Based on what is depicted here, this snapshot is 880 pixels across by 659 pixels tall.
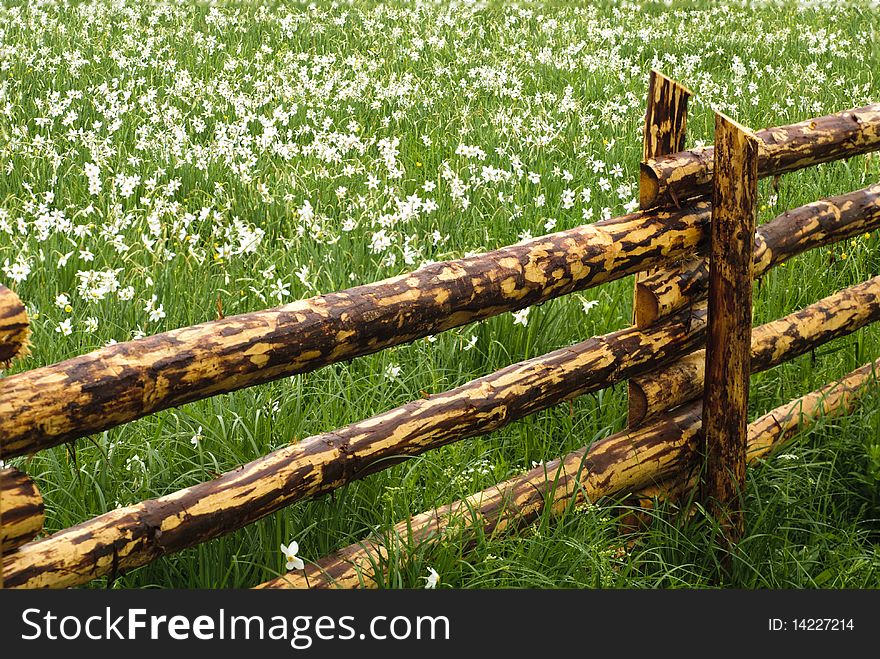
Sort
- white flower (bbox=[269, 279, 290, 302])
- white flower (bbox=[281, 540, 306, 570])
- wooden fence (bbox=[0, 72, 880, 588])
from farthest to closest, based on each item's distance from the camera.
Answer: white flower (bbox=[269, 279, 290, 302]), white flower (bbox=[281, 540, 306, 570]), wooden fence (bbox=[0, 72, 880, 588])

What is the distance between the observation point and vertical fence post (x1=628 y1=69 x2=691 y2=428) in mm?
3412

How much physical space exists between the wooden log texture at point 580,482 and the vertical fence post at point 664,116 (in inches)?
38.4

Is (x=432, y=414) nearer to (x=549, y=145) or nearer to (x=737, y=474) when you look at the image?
(x=737, y=474)

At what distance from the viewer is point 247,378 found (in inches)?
103

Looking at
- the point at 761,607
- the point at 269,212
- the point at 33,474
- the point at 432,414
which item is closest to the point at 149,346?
the point at 432,414

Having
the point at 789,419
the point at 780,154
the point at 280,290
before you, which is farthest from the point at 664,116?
the point at 280,290

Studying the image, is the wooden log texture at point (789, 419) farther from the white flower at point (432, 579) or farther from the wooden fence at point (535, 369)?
the white flower at point (432, 579)

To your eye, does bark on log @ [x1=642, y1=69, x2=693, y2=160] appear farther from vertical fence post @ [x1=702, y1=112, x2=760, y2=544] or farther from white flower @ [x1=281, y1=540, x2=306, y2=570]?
white flower @ [x1=281, y1=540, x2=306, y2=570]

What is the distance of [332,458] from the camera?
9.65ft

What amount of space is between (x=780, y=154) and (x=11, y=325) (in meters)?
2.71

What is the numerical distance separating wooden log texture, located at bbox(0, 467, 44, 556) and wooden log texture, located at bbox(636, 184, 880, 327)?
2.12m

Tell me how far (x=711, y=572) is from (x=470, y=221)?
272 cm

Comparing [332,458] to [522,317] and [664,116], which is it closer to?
[522,317]

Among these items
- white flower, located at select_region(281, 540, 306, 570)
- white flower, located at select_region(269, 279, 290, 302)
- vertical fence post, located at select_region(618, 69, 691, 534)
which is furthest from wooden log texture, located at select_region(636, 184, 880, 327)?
white flower, located at select_region(281, 540, 306, 570)
